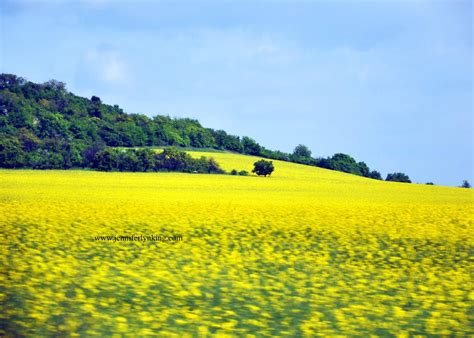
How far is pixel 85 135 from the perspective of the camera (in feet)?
305

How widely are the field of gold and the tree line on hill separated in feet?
163

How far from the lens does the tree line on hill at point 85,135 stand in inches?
2746

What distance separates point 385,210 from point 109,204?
1273 centimetres

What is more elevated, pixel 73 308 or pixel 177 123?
pixel 177 123

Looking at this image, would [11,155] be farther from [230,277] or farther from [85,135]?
[230,277]

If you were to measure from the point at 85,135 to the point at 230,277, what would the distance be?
85162 millimetres

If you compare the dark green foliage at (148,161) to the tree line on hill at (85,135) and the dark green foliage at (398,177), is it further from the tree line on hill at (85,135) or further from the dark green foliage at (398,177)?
the dark green foliage at (398,177)

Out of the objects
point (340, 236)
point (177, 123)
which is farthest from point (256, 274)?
point (177, 123)

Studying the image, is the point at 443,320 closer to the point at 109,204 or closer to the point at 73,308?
the point at 73,308

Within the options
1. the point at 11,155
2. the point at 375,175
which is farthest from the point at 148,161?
the point at 375,175

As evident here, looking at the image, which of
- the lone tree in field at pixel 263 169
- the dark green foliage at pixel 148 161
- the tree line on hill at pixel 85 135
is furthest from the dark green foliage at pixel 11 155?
the lone tree in field at pixel 263 169

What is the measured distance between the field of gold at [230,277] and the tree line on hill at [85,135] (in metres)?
49.6

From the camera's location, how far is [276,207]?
27.3 m

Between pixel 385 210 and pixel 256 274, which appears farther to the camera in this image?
pixel 385 210
